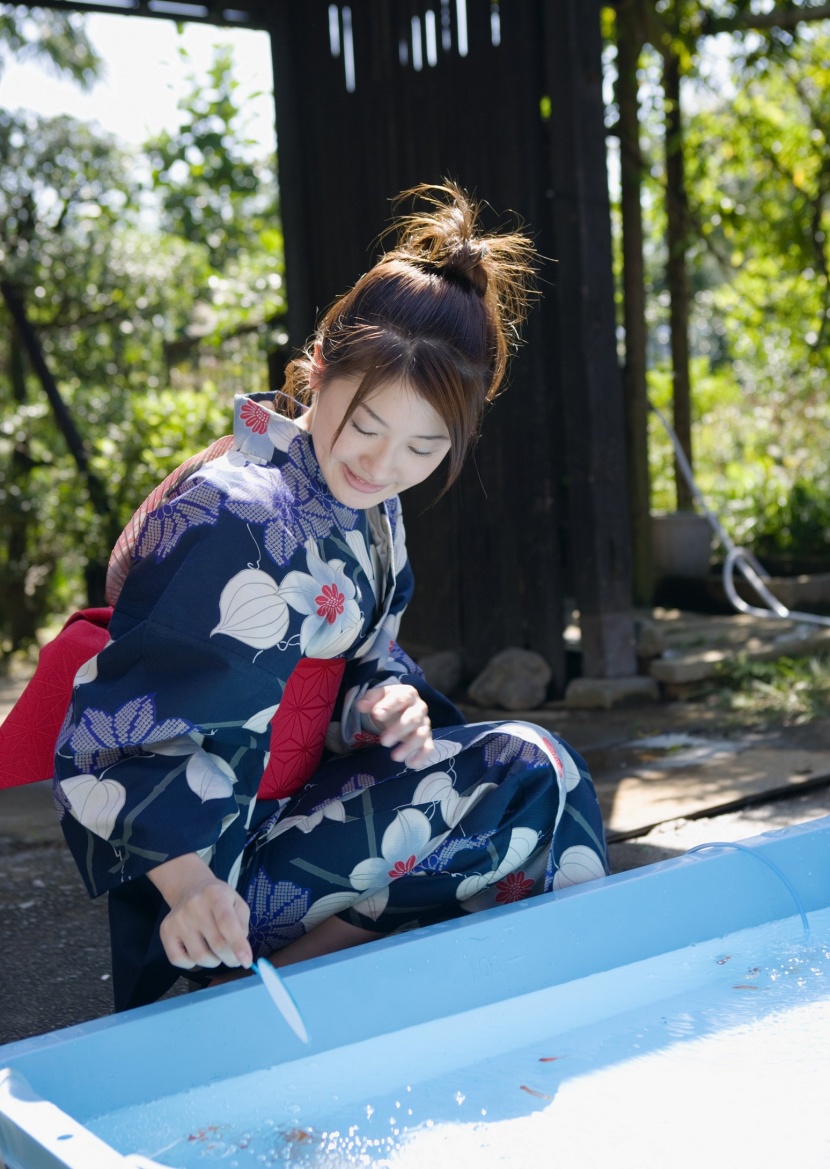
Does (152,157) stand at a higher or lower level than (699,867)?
higher

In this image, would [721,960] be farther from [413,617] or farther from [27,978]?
[413,617]

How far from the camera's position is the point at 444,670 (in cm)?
438

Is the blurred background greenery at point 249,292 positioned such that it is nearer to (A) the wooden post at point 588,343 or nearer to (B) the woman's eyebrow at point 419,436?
(A) the wooden post at point 588,343

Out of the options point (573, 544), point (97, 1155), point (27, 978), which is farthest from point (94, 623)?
point (573, 544)

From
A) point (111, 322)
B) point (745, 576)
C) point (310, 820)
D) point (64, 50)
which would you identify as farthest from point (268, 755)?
point (64, 50)

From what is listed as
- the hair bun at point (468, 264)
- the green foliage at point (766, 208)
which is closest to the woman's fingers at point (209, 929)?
→ the hair bun at point (468, 264)

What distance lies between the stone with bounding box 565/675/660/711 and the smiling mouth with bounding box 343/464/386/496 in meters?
2.45

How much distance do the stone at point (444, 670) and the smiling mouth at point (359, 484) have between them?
2.70 metres

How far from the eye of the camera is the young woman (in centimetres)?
146

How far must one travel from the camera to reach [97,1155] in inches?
39.9

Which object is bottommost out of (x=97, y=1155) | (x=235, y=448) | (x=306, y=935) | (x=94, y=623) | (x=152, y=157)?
(x=306, y=935)

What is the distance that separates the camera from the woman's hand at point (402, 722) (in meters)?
1.68

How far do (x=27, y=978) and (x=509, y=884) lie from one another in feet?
2.60

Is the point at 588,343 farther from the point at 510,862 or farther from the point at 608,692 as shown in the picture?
the point at 510,862
